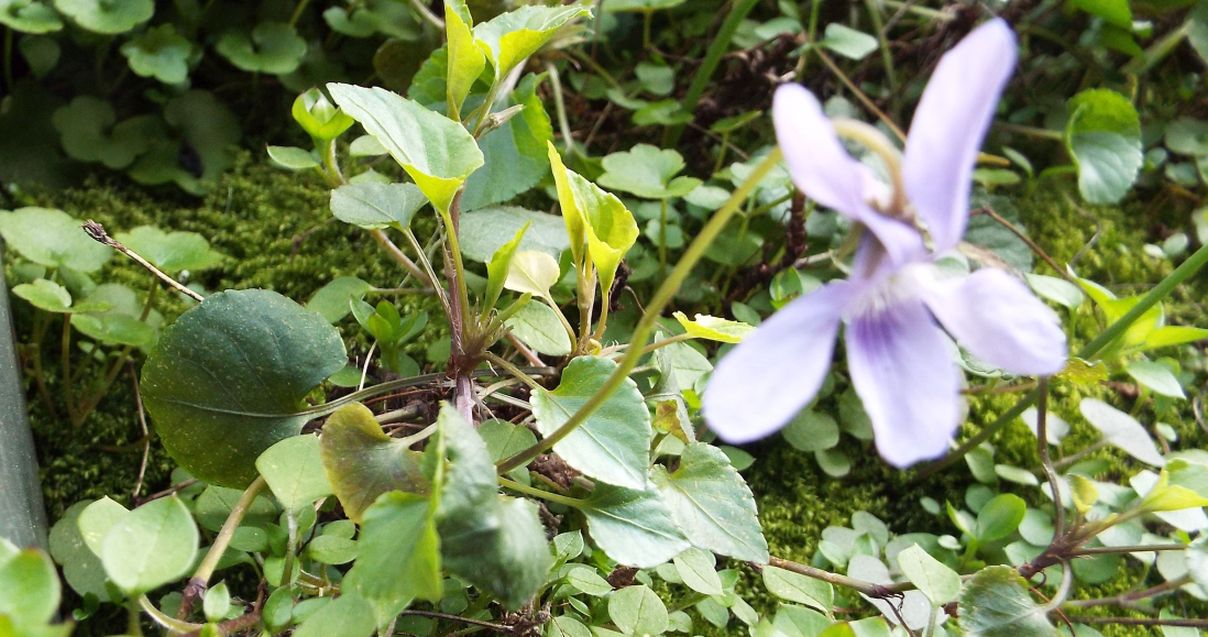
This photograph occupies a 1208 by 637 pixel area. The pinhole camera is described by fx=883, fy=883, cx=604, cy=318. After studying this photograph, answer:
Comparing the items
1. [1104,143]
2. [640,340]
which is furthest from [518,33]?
[1104,143]

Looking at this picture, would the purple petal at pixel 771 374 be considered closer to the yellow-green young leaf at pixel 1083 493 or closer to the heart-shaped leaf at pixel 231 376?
the heart-shaped leaf at pixel 231 376

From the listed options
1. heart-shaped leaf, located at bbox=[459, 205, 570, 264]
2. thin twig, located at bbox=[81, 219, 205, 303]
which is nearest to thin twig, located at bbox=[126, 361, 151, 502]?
thin twig, located at bbox=[81, 219, 205, 303]

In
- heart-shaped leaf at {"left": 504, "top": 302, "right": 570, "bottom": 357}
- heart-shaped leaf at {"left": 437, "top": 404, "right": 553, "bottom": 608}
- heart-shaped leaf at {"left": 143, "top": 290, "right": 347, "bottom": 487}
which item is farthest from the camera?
heart-shaped leaf at {"left": 504, "top": 302, "right": 570, "bottom": 357}

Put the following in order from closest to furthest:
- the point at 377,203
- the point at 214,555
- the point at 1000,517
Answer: the point at 214,555
the point at 377,203
the point at 1000,517

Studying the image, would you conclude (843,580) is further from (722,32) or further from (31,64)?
(31,64)

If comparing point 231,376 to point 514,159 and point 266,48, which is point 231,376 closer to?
point 514,159

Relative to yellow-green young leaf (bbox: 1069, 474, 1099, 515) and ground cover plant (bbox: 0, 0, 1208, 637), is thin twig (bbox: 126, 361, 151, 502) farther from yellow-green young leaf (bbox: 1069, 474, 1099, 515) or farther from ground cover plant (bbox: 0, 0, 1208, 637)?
yellow-green young leaf (bbox: 1069, 474, 1099, 515)
